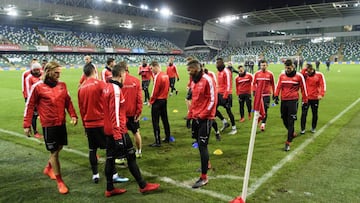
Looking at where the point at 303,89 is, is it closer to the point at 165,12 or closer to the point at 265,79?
the point at 265,79

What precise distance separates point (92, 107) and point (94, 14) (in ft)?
165

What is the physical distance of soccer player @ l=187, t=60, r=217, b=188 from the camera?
512 cm

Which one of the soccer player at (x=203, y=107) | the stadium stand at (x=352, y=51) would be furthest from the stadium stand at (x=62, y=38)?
the soccer player at (x=203, y=107)

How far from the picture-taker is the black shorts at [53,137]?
4.95m

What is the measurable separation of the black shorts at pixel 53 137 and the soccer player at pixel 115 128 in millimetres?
958

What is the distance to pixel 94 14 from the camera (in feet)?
168

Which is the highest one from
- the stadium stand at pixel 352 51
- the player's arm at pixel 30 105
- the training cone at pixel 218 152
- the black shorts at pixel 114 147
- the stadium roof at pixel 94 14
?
Result: the stadium roof at pixel 94 14

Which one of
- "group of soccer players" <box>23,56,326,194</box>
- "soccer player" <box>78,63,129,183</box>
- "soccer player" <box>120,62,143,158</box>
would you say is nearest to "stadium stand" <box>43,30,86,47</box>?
"soccer player" <box>120,62,143,158</box>

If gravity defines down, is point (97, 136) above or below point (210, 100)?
below

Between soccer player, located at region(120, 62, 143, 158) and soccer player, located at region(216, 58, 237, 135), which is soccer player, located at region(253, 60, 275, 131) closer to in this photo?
soccer player, located at region(216, 58, 237, 135)

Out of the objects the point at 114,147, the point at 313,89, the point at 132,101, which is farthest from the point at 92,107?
the point at 313,89

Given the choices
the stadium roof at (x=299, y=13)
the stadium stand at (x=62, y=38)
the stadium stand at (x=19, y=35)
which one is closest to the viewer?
the stadium stand at (x=19, y=35)

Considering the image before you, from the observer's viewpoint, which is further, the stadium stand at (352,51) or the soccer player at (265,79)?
the stadium stand at (352,51)

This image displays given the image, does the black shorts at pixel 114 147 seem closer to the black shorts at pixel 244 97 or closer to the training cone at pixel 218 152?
the training cone at pixel 218 152
